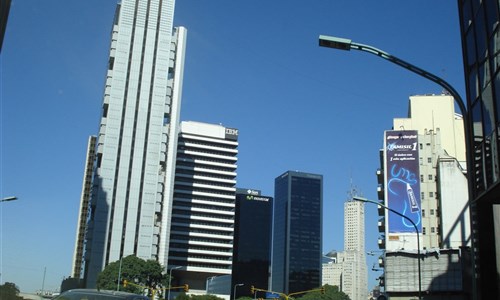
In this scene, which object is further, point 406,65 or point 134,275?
point 134,275

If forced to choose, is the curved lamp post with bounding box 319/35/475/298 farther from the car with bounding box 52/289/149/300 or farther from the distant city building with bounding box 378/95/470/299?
the distant city building with bounding box 378/95/470/299

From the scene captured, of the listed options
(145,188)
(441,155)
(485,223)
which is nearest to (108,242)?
(145,188)

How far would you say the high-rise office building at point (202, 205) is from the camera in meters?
146

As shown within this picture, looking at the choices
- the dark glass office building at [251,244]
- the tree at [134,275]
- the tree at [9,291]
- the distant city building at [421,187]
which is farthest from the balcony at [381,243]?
the dark glass office building at [251,244]

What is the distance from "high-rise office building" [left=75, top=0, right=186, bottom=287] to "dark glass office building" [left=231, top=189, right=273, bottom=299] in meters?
72.2

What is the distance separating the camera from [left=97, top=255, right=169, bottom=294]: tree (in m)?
87.8

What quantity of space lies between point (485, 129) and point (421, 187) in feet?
235

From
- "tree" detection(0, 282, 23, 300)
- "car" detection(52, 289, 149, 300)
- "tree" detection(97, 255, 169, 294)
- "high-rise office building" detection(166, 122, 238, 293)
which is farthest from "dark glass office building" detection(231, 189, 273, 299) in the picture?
"tree" detection(0, 282, 23, 300)

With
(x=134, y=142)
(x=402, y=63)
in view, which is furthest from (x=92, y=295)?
(x=134, y=142)

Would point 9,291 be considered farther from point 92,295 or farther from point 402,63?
point 402,63

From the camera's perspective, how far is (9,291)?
6.99 meters

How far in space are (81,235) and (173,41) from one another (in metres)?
88.9

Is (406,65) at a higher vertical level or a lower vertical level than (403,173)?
lower

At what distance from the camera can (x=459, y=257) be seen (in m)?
66.7
